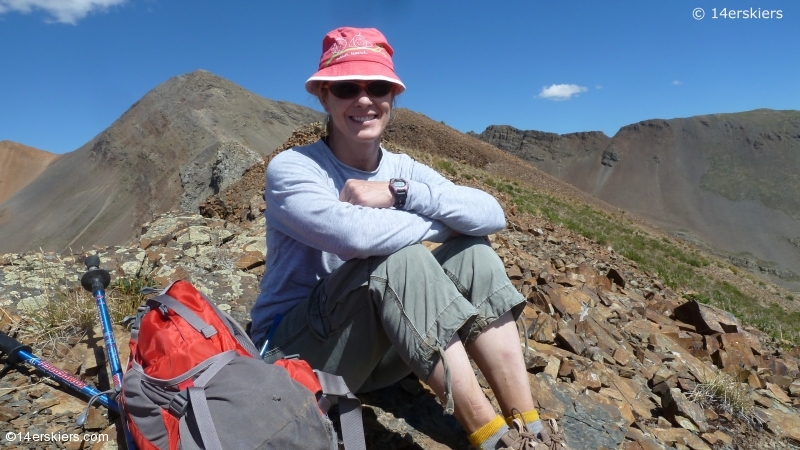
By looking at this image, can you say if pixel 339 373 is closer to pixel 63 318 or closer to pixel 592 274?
pixel 63 318

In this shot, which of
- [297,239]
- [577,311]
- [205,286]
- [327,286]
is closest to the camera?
[327,286]

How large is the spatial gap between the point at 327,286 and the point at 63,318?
169 centimetres

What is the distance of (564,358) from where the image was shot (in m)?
3.26

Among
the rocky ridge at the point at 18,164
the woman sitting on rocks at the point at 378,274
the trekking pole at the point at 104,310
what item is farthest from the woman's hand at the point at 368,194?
the rocky ridge at the point at 18,164

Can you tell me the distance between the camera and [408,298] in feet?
6.19

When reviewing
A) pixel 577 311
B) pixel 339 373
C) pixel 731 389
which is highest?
pixel 339 373

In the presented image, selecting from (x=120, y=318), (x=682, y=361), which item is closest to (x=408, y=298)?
(x=120, y=318)

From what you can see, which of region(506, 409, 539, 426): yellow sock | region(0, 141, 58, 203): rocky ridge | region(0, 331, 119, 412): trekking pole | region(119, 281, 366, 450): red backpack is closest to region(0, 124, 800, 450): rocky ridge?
region(0, 331, 119, 412): trekking pole

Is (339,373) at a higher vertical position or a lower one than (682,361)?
higher

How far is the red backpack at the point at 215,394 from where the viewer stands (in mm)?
1526

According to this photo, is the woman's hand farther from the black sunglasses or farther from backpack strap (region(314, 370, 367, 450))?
backpack strap (region(314, 370, 367, 450))

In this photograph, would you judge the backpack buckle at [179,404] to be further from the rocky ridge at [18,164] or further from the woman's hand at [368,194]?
the rocky ridge at [18,164]

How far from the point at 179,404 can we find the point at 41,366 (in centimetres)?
111

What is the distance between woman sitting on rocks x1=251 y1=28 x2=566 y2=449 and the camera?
1.91 m
